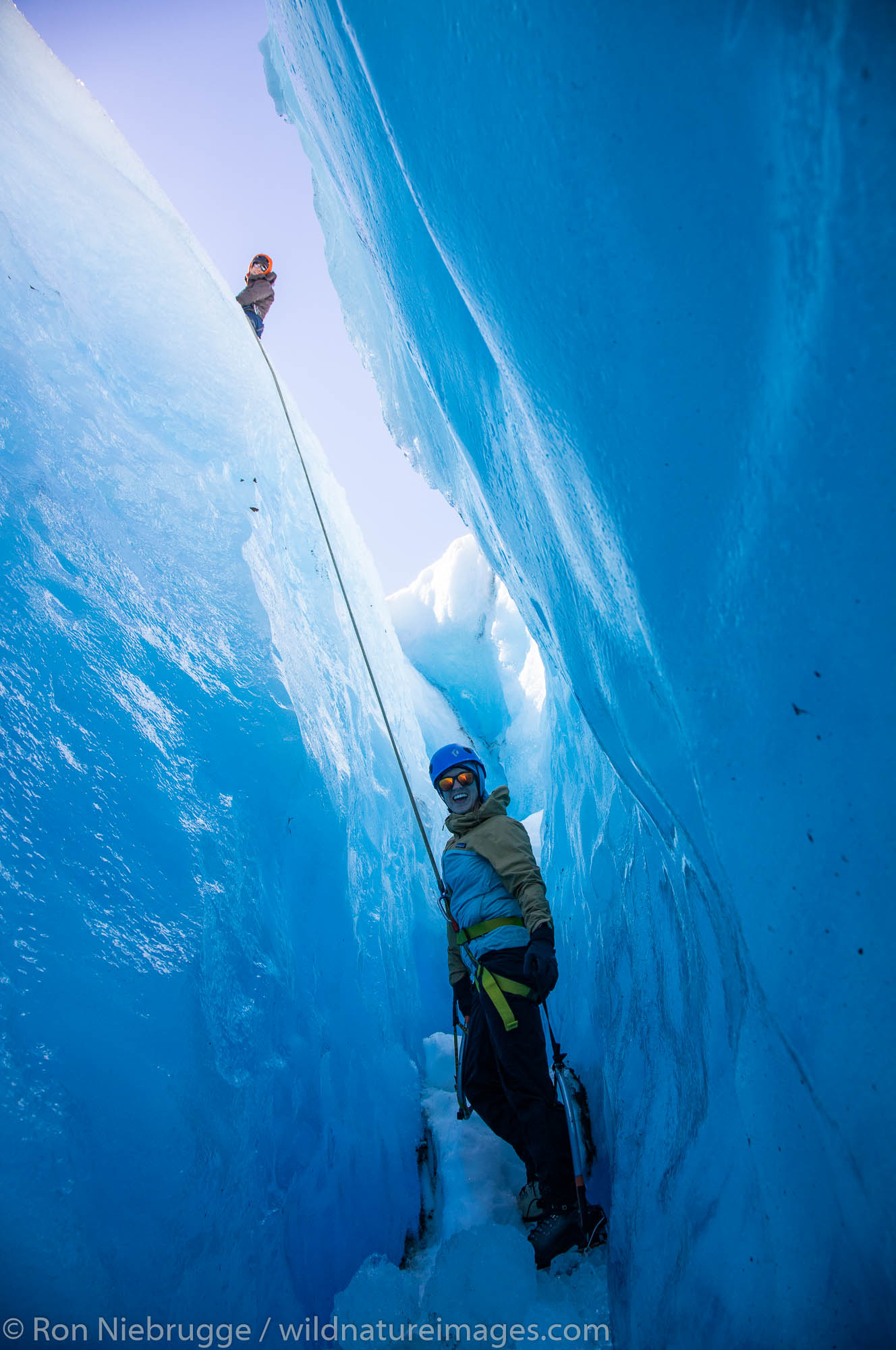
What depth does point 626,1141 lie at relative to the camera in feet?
6.01

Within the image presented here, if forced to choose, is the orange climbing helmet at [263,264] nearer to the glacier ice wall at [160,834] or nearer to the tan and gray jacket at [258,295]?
the tan and gray jacket at [258,295]

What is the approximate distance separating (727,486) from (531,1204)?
217 cm

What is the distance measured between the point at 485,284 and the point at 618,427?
561 millimetres

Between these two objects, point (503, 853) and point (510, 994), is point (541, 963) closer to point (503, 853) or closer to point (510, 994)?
point (510, 994)

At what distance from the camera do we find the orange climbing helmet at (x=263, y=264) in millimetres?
6098

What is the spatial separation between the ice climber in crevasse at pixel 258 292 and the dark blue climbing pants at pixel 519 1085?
6073mm

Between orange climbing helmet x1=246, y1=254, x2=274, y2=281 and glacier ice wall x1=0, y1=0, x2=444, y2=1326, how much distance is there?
277cm

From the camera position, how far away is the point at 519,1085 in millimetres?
1970

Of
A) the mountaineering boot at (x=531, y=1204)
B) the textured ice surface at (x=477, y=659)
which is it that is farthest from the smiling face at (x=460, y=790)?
the textured ice surface at (x=477, y=659)

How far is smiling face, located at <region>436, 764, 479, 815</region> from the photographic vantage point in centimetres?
255

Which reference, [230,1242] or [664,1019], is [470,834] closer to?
[664,1019]

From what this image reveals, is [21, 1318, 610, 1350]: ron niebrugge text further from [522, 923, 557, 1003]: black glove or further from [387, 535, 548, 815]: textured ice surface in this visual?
[387, 535, 548, 815]: textured ice surface

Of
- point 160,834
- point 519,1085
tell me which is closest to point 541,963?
point 519,1085

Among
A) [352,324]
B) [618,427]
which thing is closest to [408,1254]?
[618,427]
